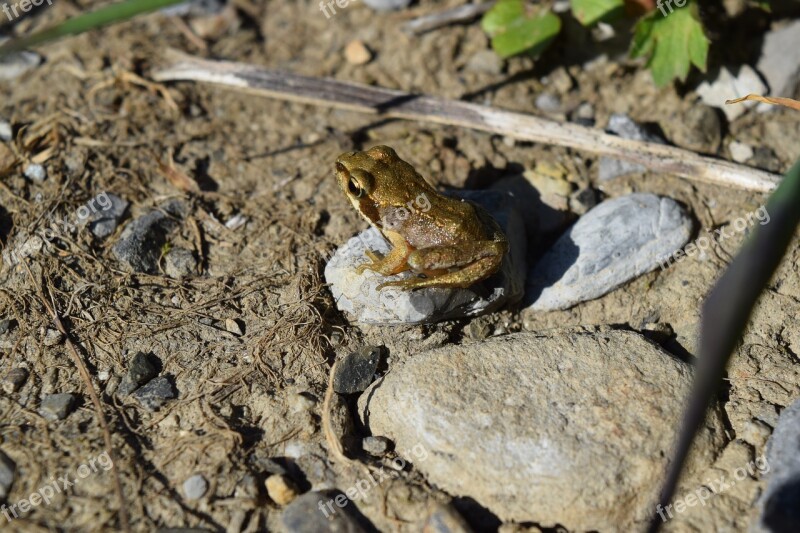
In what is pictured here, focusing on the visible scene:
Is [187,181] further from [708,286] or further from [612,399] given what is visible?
[708,286]

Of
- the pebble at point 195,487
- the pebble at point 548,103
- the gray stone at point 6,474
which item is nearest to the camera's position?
the gray stone at point 6,474

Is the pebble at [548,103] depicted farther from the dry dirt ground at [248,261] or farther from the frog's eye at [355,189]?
the frog's eye at [355,189]

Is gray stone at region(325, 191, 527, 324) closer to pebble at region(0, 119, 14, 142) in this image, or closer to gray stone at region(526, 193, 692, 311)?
gray stone at region(526, 193, 692, 311)

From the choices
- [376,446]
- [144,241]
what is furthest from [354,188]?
[376,446]

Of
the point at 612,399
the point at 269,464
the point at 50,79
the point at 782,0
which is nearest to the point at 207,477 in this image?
the point at 269,464

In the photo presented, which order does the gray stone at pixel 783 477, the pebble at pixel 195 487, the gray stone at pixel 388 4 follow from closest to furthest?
the gray stone at pixel 783 477
the pebble at pixel 195 487
the gray stone at pixel 388 4

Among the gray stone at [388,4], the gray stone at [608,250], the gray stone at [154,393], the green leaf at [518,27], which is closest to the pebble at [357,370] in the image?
the gray stone at [154,393]
